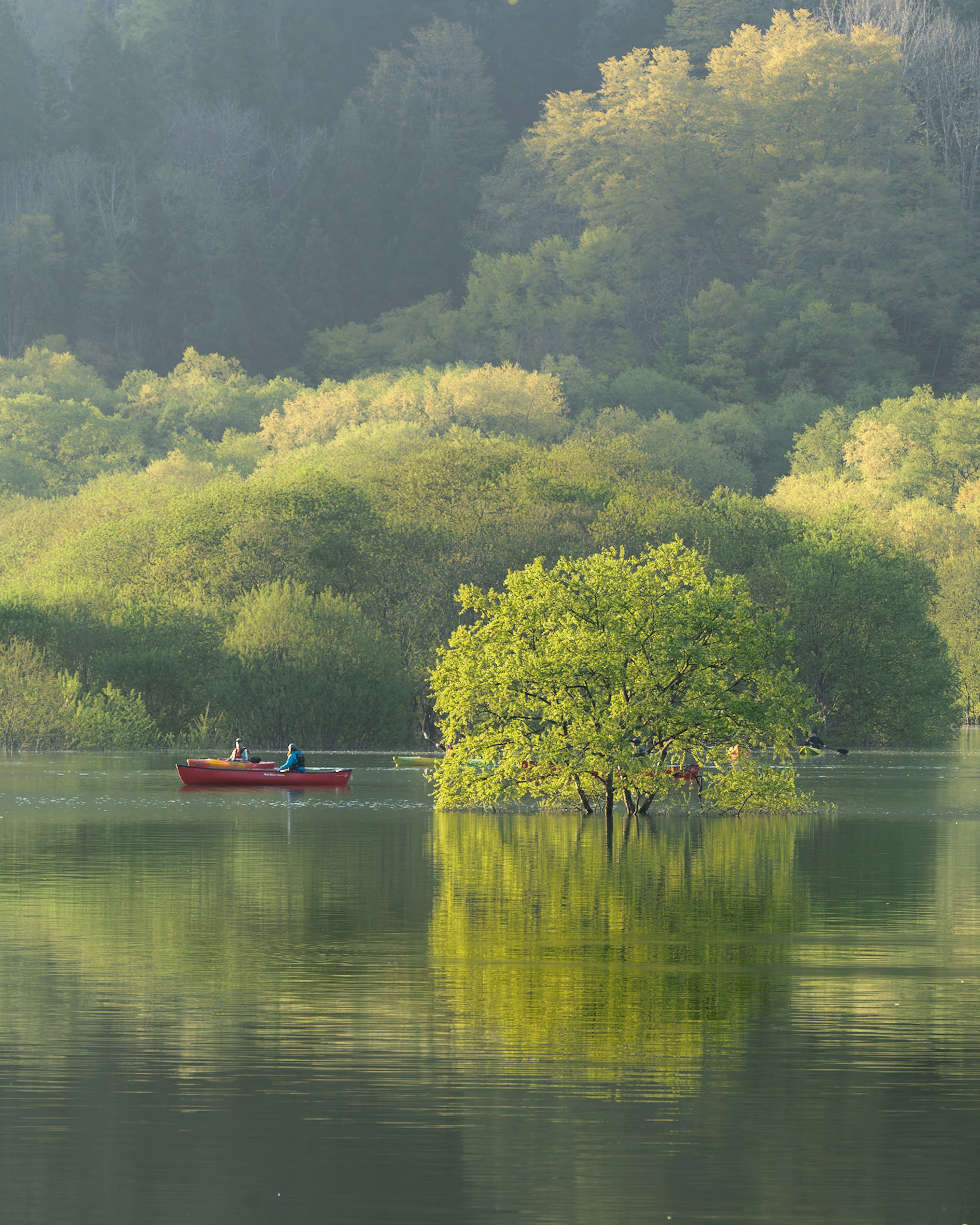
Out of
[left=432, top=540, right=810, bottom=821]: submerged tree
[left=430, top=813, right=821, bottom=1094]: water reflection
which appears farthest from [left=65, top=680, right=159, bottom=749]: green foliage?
[left=430, top=813, right=821, bottom=1094]: water reflection

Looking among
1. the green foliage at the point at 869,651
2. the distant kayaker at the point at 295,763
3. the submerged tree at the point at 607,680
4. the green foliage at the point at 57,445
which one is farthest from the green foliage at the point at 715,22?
the submerged tree at the point at 607,680

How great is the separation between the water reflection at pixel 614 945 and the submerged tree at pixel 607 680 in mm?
3295

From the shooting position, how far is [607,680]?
143 feet

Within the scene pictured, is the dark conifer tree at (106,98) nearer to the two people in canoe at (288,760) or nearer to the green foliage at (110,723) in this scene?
the green foliage at (110,723)

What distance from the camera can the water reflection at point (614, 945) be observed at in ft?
58.7

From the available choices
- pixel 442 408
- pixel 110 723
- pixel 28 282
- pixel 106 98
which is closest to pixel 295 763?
pixel 110 723

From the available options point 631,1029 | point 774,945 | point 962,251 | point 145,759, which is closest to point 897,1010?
point 631,1029

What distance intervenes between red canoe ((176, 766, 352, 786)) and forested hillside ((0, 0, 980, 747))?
59.8 feet

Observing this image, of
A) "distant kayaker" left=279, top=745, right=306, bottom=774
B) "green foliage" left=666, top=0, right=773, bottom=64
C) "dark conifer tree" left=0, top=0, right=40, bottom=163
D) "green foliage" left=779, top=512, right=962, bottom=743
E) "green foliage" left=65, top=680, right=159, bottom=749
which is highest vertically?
"green foliage" left=666, top=0, right=773, bottom=64

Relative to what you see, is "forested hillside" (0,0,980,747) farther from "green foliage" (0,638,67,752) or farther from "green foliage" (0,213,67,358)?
"green foliage" (0,213,67,358)

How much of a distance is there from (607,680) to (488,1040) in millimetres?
25734

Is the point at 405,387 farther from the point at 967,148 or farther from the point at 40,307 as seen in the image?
the point at 967,148

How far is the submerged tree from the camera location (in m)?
43.2

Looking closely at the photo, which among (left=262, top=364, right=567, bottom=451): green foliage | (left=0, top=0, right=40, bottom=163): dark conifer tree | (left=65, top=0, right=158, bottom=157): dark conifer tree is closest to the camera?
(left=262, top=364, right=567, bottom=451): green foliage
